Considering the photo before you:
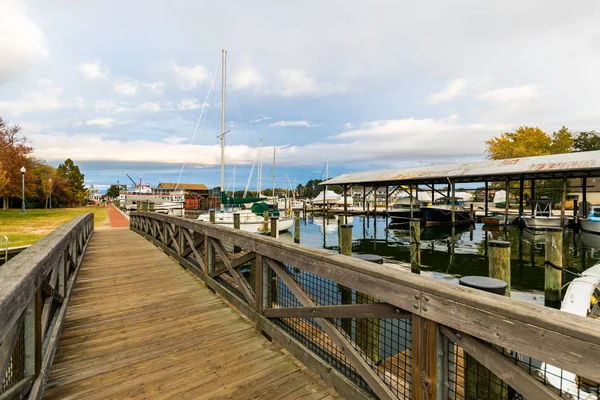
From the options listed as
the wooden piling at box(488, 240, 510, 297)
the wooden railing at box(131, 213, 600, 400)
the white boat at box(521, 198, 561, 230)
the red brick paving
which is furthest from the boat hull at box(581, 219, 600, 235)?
the red brick paving

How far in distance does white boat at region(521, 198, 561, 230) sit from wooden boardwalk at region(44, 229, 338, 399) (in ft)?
76.2

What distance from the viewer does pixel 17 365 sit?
197 centimetres

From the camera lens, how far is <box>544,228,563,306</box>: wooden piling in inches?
280

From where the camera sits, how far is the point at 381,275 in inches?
74.2

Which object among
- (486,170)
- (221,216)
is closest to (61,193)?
(221,216)

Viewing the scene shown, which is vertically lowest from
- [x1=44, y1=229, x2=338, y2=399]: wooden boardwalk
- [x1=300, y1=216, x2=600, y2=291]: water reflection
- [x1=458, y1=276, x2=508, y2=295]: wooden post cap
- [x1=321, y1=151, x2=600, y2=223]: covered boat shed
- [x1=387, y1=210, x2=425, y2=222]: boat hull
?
[x1=300, y1=216, x2=600, y2=291]: water reflection

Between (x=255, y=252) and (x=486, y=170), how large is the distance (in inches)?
926

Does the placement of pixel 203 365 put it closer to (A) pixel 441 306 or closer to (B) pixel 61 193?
(A) pixel 441 306

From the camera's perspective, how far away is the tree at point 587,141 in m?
43.2

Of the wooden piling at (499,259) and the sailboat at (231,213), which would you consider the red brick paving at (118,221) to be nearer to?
the sailboat at (231,213)

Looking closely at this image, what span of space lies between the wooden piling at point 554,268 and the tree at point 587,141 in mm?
49133

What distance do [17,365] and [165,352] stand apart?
1.13 metres

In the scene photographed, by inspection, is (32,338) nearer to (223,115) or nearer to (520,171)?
(223,115)

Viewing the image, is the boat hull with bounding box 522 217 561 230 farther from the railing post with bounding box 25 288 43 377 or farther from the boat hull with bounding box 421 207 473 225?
the railing post with bounding box 25 288 43 377
